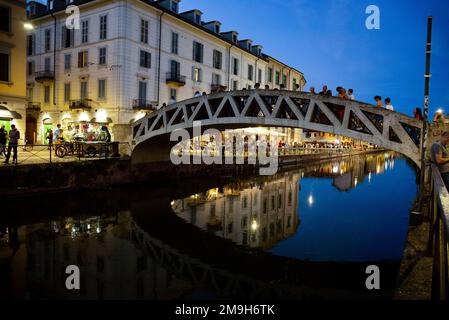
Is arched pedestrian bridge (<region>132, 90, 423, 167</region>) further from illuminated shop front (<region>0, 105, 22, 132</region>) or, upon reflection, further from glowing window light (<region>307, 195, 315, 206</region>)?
illuminated shop front (<region>0, 105, 22, 132</region>)

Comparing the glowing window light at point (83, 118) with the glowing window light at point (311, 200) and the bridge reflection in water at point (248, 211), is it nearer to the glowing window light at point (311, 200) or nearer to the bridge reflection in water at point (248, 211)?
the bridge reflection in water at point (248, 211)

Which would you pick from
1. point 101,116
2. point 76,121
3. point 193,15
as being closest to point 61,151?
point 101,116

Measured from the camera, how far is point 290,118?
1393cm

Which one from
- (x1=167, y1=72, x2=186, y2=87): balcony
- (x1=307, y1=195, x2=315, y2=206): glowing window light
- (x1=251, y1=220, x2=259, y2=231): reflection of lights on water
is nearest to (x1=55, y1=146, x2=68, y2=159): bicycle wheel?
(x1=251, y1=220, x2=259, y2=231): reflection of lights on water

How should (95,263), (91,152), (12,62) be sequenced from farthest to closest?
(12,62), (91,152), (95,263)

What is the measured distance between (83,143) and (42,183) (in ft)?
14.4

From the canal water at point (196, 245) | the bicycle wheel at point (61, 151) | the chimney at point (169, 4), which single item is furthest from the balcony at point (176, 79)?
the canal water at point (196, 245)

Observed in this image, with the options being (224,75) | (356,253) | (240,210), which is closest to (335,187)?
(240,210)

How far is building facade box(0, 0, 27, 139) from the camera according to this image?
20453 millimetres

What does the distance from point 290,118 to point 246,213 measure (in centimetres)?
504

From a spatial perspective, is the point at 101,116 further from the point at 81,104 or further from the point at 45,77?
the point at 45,77

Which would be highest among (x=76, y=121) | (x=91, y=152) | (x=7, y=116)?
(x=76, y=121)

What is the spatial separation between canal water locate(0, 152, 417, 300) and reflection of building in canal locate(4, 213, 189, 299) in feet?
0.09
